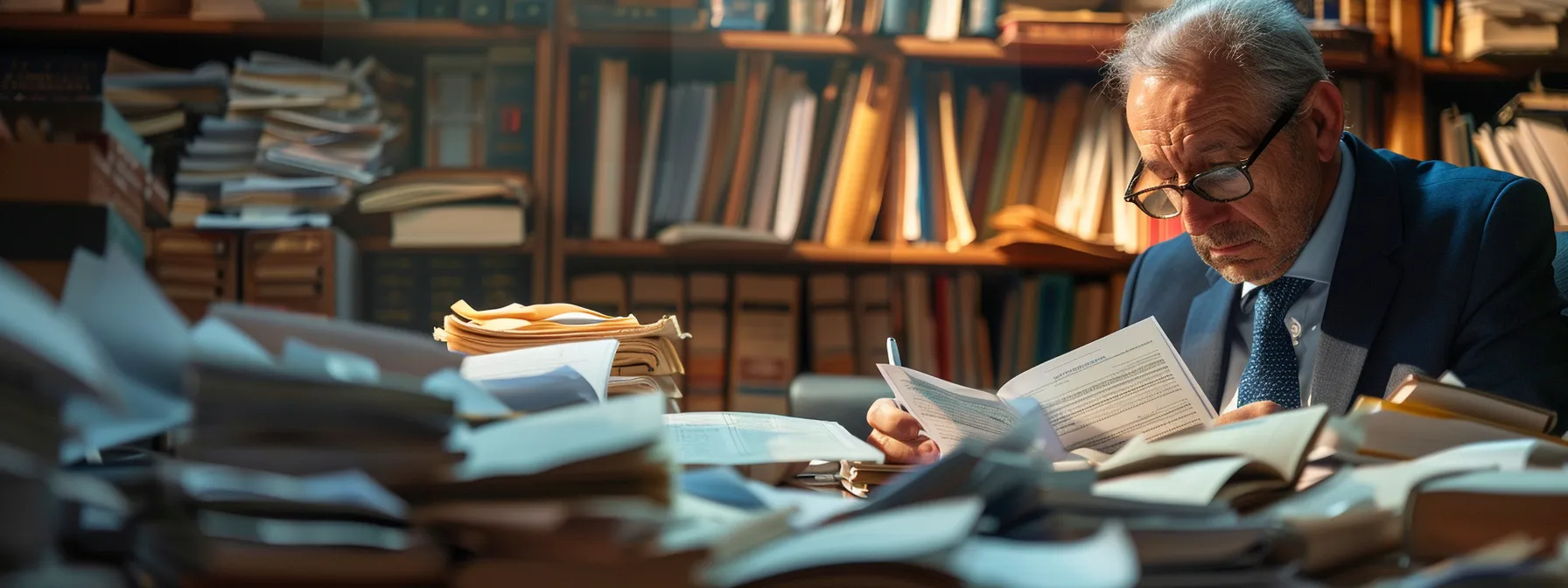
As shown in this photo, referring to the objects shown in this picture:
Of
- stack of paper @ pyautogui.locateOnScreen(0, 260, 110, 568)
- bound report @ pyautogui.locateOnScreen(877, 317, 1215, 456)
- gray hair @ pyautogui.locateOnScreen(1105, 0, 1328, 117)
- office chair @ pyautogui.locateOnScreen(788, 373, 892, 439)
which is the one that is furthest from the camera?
office chair @ pyautogui.locateOnScreen(788, 373, 892, 439)

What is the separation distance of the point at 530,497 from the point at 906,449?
750mm

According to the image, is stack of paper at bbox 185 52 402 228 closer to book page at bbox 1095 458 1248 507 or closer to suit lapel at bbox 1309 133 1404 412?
suit lapel at bbox 1309 133 1404 412

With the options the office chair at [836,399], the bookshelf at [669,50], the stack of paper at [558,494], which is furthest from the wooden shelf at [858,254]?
A: the stack of paper at [558,494]

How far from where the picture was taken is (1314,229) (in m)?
1.65

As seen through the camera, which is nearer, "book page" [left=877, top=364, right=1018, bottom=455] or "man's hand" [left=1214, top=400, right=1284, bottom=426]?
"book page" [left=877, top=364, right=1018, bottom=455]

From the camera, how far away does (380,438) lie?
0.50m

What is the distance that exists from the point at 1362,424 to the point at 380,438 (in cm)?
49

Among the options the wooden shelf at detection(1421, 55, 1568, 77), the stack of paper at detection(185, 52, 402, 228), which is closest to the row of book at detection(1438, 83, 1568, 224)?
the wooden shelf at detection(1421, 55, 1568, 77)

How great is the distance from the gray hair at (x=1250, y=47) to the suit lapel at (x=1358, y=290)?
0.58 feet

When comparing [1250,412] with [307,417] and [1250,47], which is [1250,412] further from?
[307,417]

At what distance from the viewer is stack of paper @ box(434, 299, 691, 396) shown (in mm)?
1207

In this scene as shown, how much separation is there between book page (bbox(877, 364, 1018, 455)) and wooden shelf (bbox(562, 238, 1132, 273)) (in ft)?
5.36

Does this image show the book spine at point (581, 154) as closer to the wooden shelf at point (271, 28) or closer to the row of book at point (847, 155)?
the row of book at point (847, 155)

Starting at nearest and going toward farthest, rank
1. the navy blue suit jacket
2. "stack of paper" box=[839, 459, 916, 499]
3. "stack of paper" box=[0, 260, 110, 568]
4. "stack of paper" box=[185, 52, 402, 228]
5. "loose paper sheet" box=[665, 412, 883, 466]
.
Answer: "stack of paper" box=[0, 260, 110, 568] < "loose paper sheet" box=[665, 412, 883, 466] < "stack of paper" box=[839, 459, 916, 499] < the navy blue suit jacket < "stack of paper" box=[185, 52, 402, 228]
